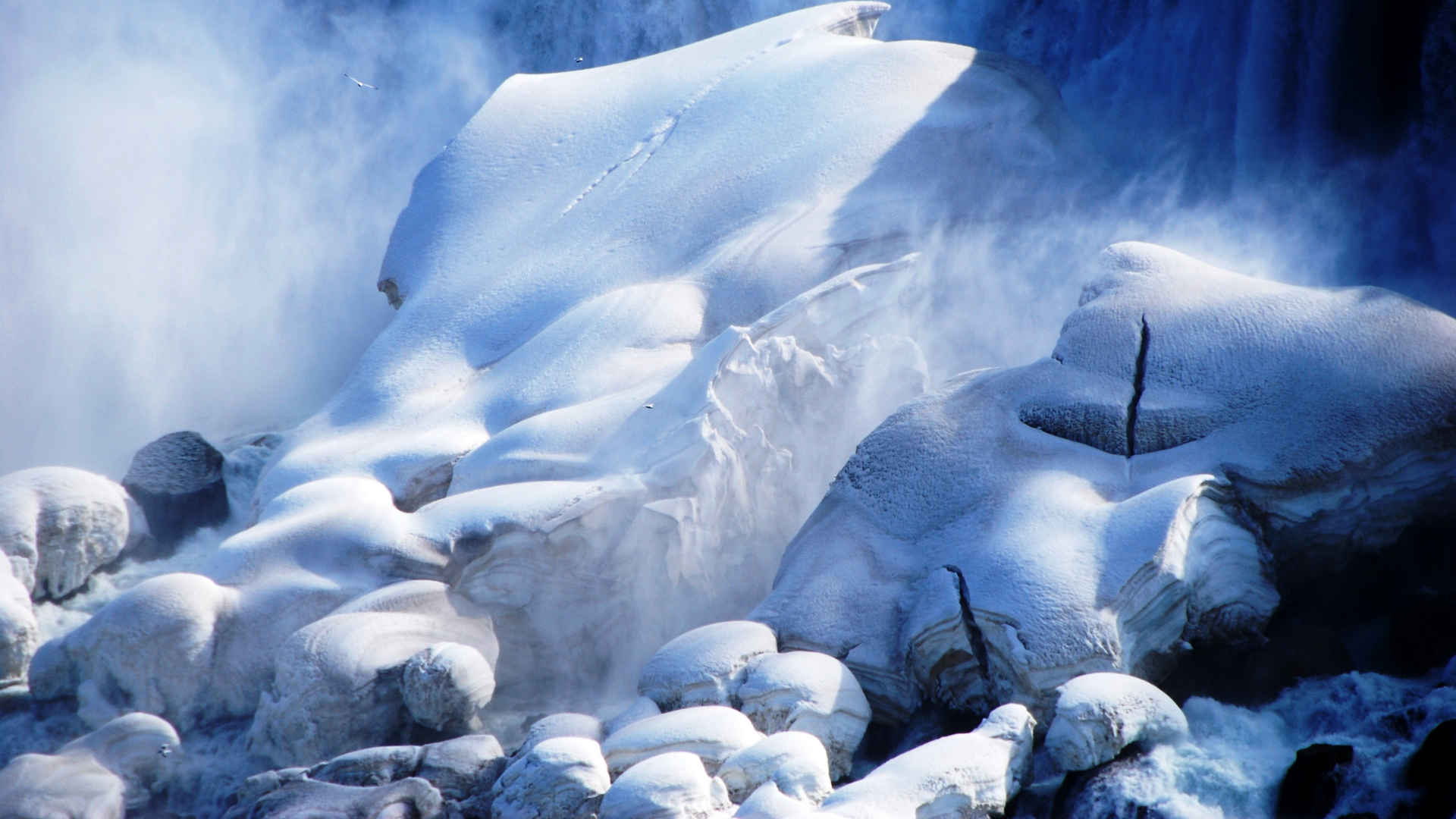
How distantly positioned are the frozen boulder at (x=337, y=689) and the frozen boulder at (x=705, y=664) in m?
0.69

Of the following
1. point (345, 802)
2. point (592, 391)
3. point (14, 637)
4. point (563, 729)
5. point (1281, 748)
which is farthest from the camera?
point (592, 391)

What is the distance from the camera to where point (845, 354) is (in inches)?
231

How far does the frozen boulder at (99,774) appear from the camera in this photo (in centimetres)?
442

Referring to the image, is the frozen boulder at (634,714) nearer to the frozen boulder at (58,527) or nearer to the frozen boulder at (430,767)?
the frozen boulder at (430,767)

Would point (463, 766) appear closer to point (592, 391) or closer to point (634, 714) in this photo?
point (634, 714)

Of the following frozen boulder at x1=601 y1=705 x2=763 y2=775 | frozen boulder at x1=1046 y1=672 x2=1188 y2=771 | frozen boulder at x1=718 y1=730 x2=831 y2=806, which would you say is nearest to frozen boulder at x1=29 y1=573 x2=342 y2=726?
frozen boulder at x1=601 y1=705 x2=763 y2=775

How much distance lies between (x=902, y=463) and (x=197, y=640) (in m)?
2.66

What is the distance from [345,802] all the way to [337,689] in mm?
725

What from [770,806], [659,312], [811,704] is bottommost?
[811,704]

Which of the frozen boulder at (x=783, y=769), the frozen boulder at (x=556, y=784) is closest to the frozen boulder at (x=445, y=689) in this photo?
the frozen boulder at (x=556, y=784)

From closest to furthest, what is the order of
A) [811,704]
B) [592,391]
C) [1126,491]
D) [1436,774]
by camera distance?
[1436,774] < [811,704] < [1126,491] < [592,391]

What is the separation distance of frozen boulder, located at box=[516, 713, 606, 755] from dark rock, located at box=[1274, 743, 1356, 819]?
6.64 ft

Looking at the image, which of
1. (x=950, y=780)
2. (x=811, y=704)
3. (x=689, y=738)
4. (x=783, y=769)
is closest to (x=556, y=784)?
(x=689, y=738)

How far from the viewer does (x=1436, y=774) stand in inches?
145
